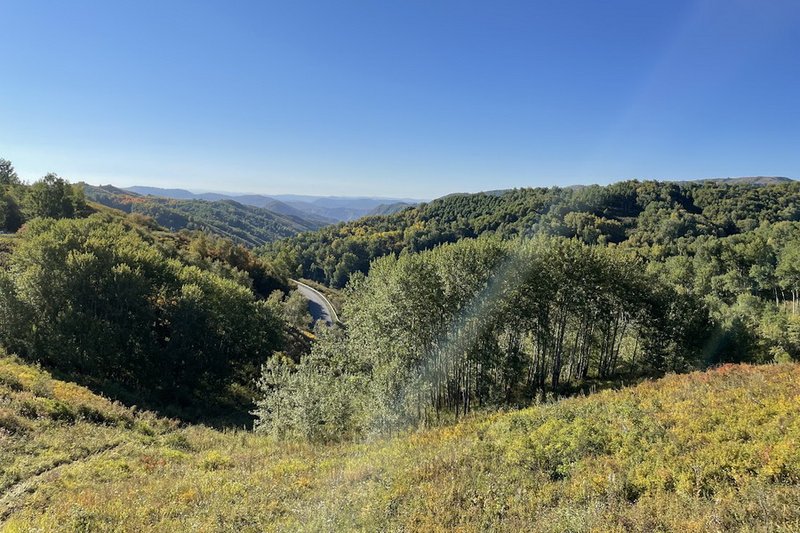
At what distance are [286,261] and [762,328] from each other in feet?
399

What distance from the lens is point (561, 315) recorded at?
3253cm

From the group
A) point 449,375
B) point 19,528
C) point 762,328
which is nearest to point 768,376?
point 449,375

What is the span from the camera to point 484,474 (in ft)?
32.3

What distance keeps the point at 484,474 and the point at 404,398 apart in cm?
1039

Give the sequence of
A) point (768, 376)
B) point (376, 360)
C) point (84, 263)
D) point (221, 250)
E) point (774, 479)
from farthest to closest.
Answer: point (221, 250) < point (84, 263) < point (376, 360) < point (768, 376) < point (774, 479)

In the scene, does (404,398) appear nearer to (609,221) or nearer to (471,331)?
(471,331)

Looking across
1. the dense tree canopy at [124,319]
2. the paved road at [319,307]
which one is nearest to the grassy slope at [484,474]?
the dense tree canopy at [124,319]

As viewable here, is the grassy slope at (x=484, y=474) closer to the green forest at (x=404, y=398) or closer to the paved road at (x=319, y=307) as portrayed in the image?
the green forest at (x=404, y=398)

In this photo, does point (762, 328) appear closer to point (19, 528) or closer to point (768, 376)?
point (768, 376)

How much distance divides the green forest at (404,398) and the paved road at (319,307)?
78.0 feet

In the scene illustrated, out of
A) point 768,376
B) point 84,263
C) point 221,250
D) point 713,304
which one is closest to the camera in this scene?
point 768,376

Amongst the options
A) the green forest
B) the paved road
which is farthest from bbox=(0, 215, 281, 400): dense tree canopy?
the paved road

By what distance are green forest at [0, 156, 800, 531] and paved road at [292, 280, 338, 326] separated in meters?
23.8

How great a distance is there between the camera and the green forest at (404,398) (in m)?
8.47
